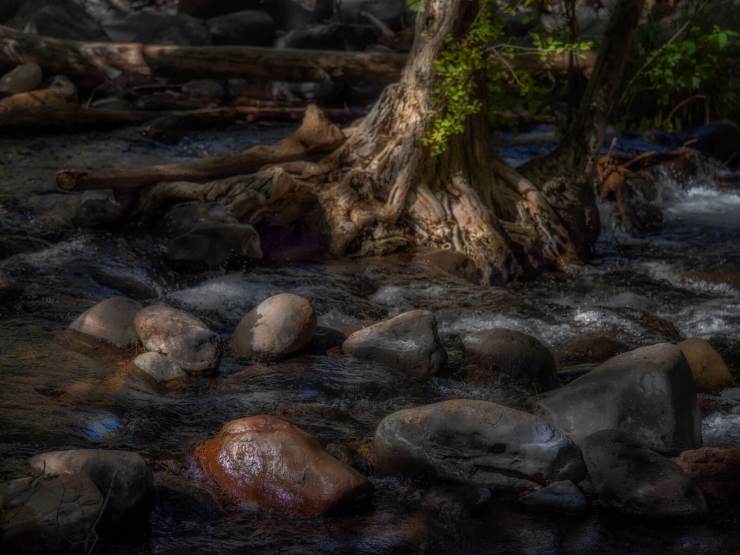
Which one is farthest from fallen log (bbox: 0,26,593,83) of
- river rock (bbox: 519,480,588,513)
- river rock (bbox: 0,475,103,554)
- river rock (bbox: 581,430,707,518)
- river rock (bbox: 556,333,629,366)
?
river rock (bbox: 0,475,103,554)

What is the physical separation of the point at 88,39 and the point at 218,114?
14.4 ft

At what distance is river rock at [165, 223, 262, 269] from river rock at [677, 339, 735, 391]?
366 centimetres

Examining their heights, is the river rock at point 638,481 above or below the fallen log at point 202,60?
below

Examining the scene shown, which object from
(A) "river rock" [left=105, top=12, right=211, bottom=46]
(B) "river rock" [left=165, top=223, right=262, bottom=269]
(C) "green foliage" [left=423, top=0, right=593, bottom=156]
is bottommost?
(B) "river rock" [left=165, top=223, right=262, bottom=269]

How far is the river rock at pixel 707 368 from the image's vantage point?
6145 mm

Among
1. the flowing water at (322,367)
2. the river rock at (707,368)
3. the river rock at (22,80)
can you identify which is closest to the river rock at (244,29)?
the river rock at (22,80)

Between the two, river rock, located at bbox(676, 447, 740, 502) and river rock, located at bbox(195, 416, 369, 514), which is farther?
river rock, located at bbox(676, 447, 740, 502)

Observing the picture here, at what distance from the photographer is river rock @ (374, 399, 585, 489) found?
4801mm

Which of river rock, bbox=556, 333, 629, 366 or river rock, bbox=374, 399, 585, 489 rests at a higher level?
river rock, bbox=374, 399, 585, 489

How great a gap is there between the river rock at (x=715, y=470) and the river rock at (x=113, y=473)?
2.50 meters

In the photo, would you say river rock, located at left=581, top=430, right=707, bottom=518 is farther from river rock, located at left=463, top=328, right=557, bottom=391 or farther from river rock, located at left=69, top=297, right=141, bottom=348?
river rock, located at left=69, top=297, right=141, bottom=348

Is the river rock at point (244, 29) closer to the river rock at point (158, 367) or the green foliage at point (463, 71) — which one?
the green foliage at point (463, 71)

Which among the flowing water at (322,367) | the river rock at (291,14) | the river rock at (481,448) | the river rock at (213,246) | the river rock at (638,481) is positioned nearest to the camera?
the flowing water at (322,367)

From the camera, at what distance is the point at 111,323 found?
6238mm
